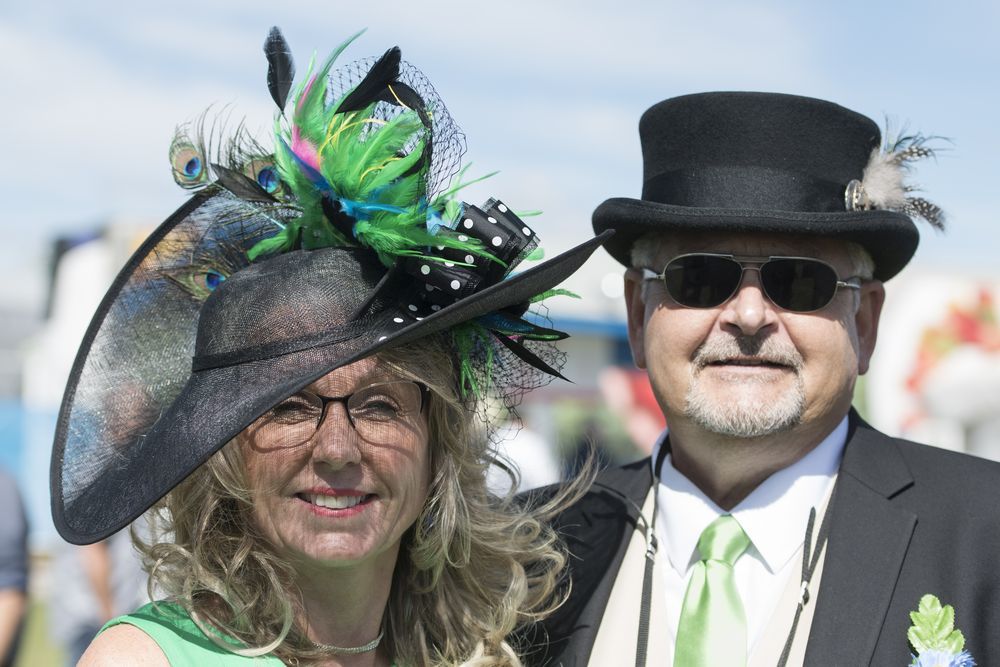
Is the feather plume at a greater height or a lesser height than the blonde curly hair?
greater

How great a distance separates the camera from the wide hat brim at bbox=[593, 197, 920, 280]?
8.48 ft

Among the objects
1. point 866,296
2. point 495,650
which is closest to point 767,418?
point 866,296

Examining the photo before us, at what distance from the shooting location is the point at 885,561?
2.40 m

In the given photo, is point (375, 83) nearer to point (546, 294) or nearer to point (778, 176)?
point (546, 294)

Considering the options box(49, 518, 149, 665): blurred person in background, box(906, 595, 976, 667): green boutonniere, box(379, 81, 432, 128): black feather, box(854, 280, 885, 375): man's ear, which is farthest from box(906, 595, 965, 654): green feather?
box(49, 518, 149, 665): blurred person in background

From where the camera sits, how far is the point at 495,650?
244cm

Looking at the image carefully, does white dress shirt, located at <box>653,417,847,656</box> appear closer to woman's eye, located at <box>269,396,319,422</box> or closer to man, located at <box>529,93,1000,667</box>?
man, located at <box>529,93,1000,667</box>

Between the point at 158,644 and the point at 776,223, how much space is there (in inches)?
66.1

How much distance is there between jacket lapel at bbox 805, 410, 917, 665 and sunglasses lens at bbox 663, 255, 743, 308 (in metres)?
0.51

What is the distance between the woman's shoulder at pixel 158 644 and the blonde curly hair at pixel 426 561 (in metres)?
0.02

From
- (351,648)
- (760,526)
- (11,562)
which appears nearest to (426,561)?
(351,648)

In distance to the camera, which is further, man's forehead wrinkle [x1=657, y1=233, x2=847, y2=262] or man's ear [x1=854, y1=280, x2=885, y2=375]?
man's ear [x1=854, y1=280, x2=885, y2=375]

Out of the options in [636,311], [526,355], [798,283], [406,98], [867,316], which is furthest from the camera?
[636,311]

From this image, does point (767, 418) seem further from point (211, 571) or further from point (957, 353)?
point (957, 353)
